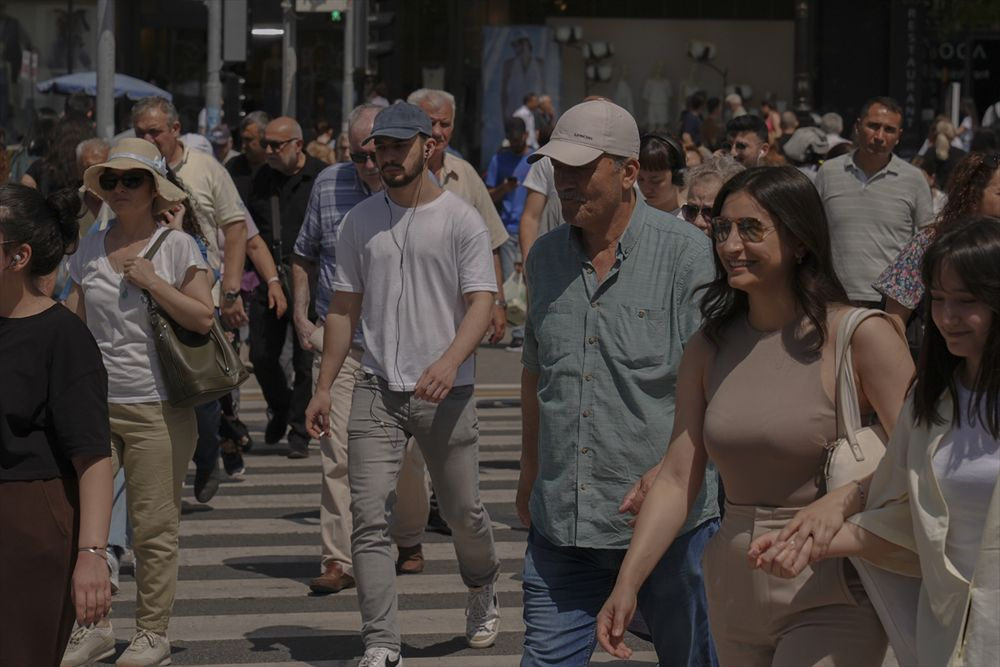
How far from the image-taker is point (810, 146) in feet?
47.8

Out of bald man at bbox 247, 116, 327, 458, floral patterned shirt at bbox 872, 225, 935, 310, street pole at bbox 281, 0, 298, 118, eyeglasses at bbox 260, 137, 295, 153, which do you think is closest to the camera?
floral patterned shirt at bbox 872, 225, 935, 310

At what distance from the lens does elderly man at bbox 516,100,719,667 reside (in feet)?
16.3

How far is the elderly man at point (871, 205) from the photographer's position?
409 inches

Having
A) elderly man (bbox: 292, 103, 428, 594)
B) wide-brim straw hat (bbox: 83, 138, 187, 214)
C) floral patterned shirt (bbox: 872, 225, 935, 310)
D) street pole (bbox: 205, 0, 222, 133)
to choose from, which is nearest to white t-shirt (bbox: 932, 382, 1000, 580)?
floral patterned shirt (bbox: 872, 225, 935, 310)

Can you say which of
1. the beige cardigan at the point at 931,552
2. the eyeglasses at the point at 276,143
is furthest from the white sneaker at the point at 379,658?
the eyeglasses at the point at 276,143

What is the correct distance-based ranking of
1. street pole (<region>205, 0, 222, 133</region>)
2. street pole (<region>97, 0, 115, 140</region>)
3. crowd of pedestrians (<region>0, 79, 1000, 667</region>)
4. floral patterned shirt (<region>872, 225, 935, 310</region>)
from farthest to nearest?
1. street pole (<region>205, 0, 222, 133</region>)
2. street pole (<region>97, 0, 115, 140</region>)
3. floral patterned shirt (<region>872, 225, 935, 310</region>)
4. crowd of pedestrians (<region>0, 79, 1000, 667</region>)

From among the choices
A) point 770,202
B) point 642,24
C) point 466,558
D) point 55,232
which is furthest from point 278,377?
point 642,24

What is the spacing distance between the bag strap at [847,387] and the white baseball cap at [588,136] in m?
1.11

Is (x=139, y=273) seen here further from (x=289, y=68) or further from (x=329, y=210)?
(x=289, y=68)

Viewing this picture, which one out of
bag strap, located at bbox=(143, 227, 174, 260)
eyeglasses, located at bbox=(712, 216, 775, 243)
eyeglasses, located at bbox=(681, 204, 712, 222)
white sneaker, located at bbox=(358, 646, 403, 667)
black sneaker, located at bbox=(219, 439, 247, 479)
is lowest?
black sneaker, located at bbox=(219, 439, 247, 479)

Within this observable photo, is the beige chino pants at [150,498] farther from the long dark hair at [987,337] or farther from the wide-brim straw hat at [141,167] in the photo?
the long dark hair at [987,337]

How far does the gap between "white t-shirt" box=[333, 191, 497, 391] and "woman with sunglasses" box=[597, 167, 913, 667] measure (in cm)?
262

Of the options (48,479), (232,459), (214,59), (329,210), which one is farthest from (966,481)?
(214,59)

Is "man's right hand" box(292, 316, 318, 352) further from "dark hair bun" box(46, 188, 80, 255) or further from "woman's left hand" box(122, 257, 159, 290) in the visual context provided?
"dark hair bun" box(46, 188, 80, 255)
